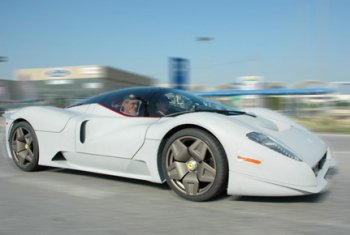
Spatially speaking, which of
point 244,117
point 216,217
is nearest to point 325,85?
point 244,117

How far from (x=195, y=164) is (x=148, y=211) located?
0.59 metres

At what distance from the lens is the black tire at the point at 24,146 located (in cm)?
474

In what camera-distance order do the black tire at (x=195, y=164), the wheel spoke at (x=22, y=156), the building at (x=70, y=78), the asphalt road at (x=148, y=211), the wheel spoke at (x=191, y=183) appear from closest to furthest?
the asphalt road at (x=148, y=211) < the black tire at (x=195, y=164) < the wheel spoke at (x=191, y=183) < the wheel spoke at (x=22, y=156) < the building at (x=70, y=78)

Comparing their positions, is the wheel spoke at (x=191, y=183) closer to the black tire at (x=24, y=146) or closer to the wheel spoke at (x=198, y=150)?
the wheel spoke at (x=198, y=150)

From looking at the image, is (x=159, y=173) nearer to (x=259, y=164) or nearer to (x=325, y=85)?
(x=259, y=164)

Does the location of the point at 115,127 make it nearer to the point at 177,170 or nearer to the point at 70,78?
the point at 177,170

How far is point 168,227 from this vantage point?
111 inches

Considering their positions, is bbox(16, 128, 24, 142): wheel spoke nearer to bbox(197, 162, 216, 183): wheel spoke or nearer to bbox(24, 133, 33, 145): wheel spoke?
bbox(24, 133, 33, 145): wheel spoke

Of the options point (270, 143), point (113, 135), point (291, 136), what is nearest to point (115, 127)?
point (113, 135)

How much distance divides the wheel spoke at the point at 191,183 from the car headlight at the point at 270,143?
0.61 meters

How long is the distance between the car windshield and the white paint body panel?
20 cm

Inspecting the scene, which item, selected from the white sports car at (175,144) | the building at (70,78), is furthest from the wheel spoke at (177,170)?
the building at (70,78)

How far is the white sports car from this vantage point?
320cm

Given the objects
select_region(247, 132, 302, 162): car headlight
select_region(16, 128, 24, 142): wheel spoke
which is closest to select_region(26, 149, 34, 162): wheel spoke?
select_region(16, 128, 24, 142): wheel spoke
